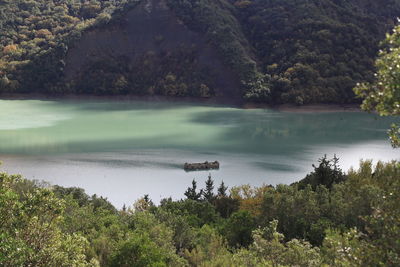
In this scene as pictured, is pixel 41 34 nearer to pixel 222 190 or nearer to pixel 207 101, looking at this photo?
pixel 207 101

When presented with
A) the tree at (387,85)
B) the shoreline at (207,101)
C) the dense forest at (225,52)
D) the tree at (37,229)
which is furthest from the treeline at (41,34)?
the tree at (387,85)

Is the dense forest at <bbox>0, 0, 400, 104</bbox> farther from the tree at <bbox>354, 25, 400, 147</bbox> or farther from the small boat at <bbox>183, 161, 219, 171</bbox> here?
the tree at <bbox>354, 25, 400, 147</bbox>

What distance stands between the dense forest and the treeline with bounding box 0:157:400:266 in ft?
200

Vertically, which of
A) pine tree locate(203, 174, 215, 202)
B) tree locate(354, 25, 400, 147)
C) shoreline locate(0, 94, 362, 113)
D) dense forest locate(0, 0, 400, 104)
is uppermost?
dense forest locate(0, 0, 400, 104)

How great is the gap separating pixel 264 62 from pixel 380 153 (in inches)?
2140

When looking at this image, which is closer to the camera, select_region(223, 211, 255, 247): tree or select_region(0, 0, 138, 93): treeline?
select_region(223, 211, 255, 247): tree

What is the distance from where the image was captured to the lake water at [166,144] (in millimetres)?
49219

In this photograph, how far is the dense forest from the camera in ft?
329

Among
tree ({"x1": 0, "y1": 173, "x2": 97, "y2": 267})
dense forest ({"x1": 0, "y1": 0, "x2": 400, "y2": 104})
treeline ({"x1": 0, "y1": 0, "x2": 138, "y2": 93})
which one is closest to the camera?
tree ({"x1": 0, "y1": 173, "x2": 97, "y2": 267})

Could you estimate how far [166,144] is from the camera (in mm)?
64188

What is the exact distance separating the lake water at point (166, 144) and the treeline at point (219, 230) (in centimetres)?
737

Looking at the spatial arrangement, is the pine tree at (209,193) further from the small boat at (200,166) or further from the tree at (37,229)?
the tree at (37,229)

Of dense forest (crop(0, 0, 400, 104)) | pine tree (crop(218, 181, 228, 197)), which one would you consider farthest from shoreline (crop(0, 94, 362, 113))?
pine tree (crop(218, 181, 228, 197))

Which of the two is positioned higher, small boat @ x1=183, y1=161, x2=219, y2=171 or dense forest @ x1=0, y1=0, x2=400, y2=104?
dense forest @ x1=0, y1=0, x2=400, y2=104
